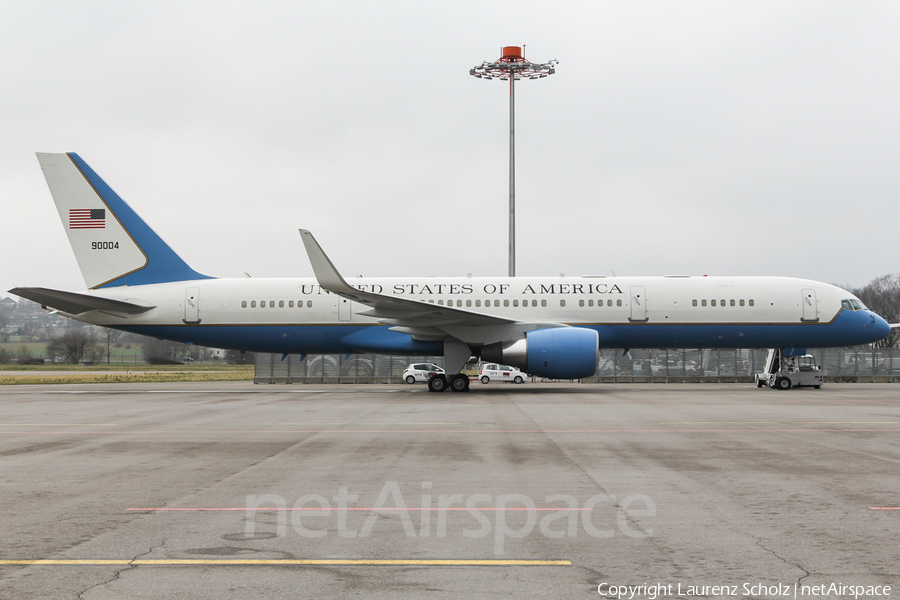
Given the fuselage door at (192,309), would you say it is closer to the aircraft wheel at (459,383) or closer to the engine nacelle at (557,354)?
the aircraft wheel at (459,383)

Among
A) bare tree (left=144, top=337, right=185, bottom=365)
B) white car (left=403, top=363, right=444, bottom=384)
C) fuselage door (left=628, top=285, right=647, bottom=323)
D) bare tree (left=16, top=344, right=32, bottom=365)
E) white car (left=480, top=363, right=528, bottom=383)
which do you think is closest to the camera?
fuselage door (left=628, top=285, right=647, bottom=323)

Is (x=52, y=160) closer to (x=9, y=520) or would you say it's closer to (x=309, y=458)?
(x=309, y=458)

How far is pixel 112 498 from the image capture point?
23.5ft

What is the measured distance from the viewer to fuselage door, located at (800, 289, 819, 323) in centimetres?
2461

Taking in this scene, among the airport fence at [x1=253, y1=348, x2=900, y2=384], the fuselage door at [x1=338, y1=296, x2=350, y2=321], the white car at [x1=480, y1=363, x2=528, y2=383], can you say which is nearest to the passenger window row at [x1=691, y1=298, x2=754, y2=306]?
the airport fence at [x1=253, y1=348, x2=900, y2=384]

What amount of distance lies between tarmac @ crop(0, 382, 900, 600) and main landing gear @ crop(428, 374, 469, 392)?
409 inches

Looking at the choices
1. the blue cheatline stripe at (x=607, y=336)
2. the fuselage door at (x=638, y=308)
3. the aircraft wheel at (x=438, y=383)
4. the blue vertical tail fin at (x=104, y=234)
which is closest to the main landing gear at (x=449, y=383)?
the aircraft wheel at (x=438, y=383)

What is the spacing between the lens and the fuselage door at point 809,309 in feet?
80.7

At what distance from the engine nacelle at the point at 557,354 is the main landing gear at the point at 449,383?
8.32 ft

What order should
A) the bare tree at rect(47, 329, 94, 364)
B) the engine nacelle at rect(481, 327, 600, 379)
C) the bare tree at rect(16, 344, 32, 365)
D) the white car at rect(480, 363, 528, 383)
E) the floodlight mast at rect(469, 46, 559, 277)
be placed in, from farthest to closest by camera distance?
the bare tree at rect(47, 329, 94, 364) → the bare tree at rect(16, 344, 32, 365) → the floodlight mast at rect(469, 46, 559, 277) → the white car at rect(480, 363, 528, 383) → the engine nacelle at rect(481, 327, 600, 379)

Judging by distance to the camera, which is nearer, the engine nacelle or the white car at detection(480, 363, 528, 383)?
the engine nacelle

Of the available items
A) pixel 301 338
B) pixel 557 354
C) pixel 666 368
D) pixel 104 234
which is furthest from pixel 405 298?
pixel 666 368

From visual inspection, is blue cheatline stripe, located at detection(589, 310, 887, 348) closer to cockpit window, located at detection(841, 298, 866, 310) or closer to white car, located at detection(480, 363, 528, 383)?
cockpit window, located at detection(841, 298, 866, 310)

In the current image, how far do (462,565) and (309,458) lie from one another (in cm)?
524
